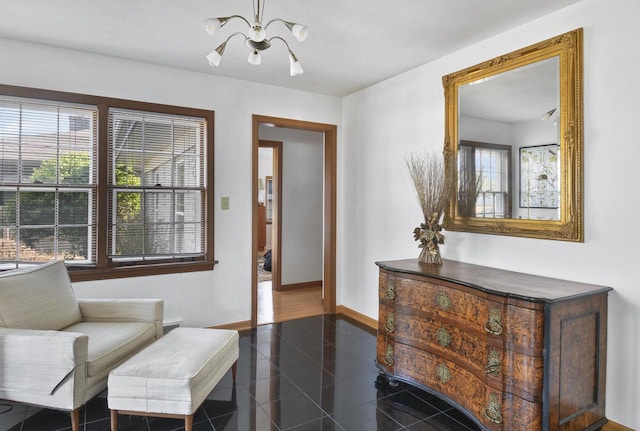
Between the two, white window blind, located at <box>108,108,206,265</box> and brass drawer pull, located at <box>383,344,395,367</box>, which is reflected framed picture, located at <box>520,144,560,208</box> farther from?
white window blind, located at <box>108,108,206,265</box>

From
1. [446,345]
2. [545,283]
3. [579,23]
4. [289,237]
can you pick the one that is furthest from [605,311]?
[289,237]

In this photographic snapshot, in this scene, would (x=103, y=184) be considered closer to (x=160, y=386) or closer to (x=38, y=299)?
(x=38, y=299)

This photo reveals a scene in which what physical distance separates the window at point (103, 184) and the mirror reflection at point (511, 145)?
2.30 metres

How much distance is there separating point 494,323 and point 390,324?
82cm

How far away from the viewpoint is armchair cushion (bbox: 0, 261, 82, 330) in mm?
2246

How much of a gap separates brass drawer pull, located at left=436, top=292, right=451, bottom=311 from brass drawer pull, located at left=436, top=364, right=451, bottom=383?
1.16 ft

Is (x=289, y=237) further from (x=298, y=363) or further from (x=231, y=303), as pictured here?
(x=298, y=363)

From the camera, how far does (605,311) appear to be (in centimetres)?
212

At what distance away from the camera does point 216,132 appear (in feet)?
12.1

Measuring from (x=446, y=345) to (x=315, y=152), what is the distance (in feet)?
13.1

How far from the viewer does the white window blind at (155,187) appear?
332 cm

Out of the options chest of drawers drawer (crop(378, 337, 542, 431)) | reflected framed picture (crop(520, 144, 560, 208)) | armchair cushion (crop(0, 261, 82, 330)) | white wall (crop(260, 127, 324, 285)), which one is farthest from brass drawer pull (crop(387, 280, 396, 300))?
white wall (crop(260, 127, 324, 285))

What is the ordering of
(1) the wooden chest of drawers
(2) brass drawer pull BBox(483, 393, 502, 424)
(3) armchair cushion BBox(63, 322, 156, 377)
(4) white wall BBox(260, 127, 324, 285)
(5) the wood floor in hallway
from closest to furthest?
(1) the wooden chest of drawers
(2) brass drawer pull BBox(483, 393, 502, 424)
(3) armchair cushion BBox(63, 322, 156, 377)
(5) the wood floor in hallway
(4) white wall BBox(260, 127, 324, 285)

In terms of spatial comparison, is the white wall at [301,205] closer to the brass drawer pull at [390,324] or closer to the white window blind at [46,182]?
the white window blind at [46,182]
